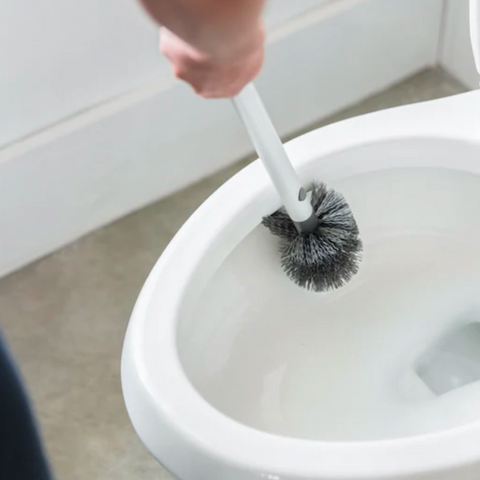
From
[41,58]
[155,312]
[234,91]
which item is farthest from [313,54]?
[234,91]

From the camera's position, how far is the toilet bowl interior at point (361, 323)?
0.75 metres

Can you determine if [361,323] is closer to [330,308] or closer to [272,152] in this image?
[330,308]

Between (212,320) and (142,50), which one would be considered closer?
(212,320)

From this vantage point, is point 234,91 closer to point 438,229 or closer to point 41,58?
point 438,229

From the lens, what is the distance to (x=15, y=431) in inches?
14.1

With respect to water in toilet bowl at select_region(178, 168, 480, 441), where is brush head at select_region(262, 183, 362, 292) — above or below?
above

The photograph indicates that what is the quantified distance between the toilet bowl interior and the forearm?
0.36 meters

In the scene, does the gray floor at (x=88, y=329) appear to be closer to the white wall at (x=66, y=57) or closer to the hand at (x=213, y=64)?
the white wall at (x=66, y=57)

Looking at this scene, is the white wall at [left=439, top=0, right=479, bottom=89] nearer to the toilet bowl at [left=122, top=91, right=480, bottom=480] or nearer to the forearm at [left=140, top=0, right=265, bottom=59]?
the toilet bowl at [left=122, top=91, right=480, bottom=480]

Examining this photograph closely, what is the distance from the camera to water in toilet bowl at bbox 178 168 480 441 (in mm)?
752

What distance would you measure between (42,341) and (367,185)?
0.58 m

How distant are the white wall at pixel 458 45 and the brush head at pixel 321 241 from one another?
2.16 ft

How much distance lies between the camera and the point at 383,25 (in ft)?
4.24

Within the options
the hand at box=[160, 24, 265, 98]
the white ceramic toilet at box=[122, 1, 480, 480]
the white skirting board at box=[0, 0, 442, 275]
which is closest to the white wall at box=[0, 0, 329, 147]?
the white skirting board at box=[0, 0, 442, 275]
